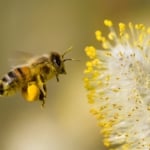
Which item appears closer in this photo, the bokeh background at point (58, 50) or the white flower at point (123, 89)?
the white flower at point (123, 89)

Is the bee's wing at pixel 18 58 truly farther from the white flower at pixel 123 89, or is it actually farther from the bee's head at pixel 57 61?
the white flower at pixel 123 89

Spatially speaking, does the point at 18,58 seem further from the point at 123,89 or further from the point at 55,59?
the point at 123,89

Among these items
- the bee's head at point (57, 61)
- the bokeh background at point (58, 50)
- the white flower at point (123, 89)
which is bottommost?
the white flower at point (123, 89)

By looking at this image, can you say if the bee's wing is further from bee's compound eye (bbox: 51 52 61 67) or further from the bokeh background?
the bokeh background

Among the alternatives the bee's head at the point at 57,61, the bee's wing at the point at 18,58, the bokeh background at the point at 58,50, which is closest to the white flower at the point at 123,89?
the bee's head at the point at 57,61

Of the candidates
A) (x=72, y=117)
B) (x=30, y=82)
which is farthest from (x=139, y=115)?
(x=72, y=117)

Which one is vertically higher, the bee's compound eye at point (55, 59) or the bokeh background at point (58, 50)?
the bokeh background at point (58, 50)

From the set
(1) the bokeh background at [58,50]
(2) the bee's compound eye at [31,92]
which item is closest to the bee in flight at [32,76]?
(2) the bee's compound eye at [31,92]
